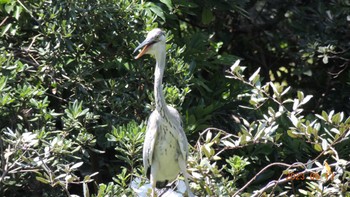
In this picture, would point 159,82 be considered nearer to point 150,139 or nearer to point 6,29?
point 150,139

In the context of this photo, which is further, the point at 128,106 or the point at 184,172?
the point at 128,106

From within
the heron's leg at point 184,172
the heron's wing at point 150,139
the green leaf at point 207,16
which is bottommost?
the heron's leg at point 184,172

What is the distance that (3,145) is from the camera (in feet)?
18.9

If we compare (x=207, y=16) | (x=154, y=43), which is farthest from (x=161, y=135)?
(x=207, y=16)

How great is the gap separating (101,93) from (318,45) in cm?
211

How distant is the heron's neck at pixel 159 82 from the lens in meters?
5.69

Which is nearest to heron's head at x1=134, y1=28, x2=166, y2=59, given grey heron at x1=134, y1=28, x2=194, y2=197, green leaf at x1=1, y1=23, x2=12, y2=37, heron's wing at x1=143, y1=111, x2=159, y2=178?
grey heron at x1=134, y1=28, x2=194, y2=197

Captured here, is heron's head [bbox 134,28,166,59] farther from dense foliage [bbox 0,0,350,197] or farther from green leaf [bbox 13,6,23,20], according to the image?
green leaf [bbox 13,6,23,20]

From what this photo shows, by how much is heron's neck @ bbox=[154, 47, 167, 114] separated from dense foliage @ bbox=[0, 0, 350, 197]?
24 cm

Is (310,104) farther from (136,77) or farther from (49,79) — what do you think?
(49,79)

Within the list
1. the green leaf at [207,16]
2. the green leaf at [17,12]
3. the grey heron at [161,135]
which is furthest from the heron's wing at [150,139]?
the green leaf at [207,16]

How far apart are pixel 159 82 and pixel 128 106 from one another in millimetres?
551

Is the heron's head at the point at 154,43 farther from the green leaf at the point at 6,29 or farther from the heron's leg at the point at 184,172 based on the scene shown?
the green leaf at the point at 6,29

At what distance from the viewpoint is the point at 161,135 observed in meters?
5.85
